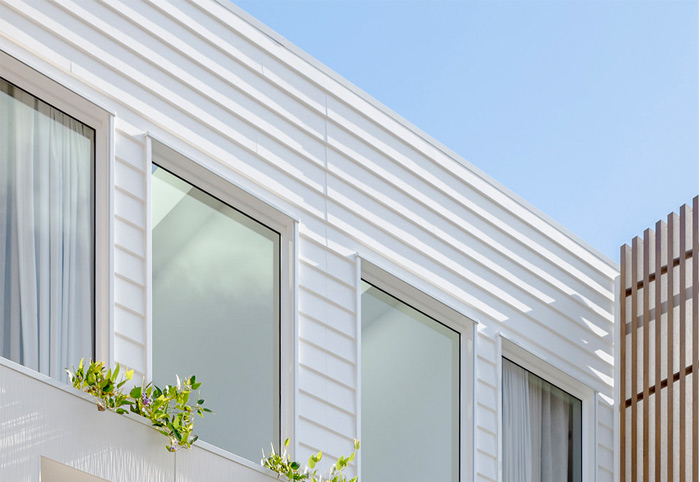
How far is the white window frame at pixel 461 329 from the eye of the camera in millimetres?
5938

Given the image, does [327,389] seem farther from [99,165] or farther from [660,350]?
[660,350]

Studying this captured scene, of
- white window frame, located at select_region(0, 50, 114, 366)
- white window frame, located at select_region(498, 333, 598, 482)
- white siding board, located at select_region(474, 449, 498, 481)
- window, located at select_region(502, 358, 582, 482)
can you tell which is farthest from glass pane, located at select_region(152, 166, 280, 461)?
window, located at select_region(502, 358, 582, 482)

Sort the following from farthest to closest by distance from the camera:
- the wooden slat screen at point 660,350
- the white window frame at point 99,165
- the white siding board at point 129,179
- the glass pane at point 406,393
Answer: the wooden slat screen at point 660,350
the glass pane at point 406,393
the white siding board at point 129,179
the white window frame at point 99,165

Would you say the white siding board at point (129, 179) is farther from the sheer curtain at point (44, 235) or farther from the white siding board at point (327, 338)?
the white siding board at point (327, 338)

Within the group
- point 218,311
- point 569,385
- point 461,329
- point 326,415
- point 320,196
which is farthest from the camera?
point 569,385

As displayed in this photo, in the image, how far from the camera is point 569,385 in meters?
6.88

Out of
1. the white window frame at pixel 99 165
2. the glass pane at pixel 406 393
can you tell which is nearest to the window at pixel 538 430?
the glass pane at pixel 406 393

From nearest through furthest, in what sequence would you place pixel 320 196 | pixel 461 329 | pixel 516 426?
pixel 320 196 < pixel 461 329 < pixel 516 426

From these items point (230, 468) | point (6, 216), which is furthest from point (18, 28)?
point (230, 468)

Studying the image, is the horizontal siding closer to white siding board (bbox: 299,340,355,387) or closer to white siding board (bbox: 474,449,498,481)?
white siding board (bbox: 299,340,355,387)

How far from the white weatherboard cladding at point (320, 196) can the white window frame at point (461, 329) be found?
0.05 m

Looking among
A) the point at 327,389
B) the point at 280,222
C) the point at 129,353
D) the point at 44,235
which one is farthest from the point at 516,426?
the point at 44,235

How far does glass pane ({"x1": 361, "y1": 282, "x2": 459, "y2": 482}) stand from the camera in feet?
18.8

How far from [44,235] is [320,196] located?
162cm
